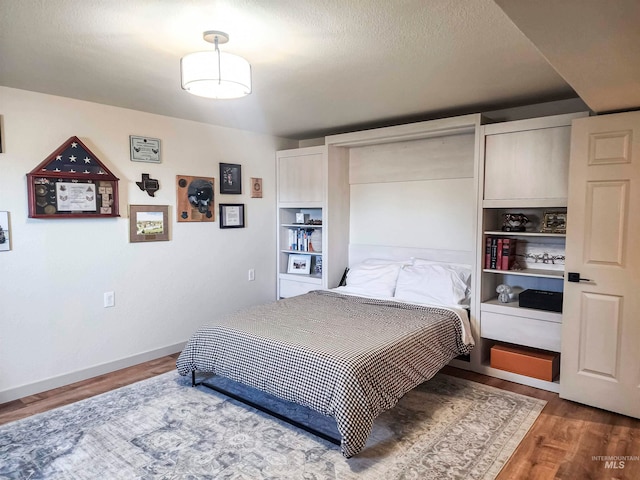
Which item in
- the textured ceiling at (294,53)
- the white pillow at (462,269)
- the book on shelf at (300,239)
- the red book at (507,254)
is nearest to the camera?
the textured ceiling at (294,53)

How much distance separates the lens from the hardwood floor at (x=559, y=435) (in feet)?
7.06

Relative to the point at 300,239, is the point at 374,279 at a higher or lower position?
lower

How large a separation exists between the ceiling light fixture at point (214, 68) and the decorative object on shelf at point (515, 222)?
242cm

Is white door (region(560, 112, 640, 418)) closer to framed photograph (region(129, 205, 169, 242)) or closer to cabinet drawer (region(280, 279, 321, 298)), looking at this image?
cabinet drawer (region(280, 279, 321, 298))

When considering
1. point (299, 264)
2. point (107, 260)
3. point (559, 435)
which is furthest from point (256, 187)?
point (559, 435)

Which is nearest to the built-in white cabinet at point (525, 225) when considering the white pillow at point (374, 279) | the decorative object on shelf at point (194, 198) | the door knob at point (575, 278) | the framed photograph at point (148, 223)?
the door knob at point (575, 278)

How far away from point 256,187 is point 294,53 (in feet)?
8.03

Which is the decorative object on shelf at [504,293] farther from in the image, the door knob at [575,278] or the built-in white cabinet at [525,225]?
the door knob at [575,278]

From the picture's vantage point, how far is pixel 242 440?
2.44m

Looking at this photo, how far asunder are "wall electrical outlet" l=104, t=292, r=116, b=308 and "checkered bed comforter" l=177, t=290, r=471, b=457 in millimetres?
895

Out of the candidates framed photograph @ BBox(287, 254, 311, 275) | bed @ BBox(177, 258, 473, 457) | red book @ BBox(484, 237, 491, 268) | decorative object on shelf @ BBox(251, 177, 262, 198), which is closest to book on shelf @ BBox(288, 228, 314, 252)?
framed photograph @ BBox(287, 254, 311, 275)

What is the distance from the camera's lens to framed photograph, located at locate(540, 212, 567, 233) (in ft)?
10.5

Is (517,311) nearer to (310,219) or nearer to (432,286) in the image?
(432,286)

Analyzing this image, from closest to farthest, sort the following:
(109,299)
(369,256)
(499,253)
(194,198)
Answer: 1. (499,253)
2. (109,299)
3. (194,198)
4. (369,256)
